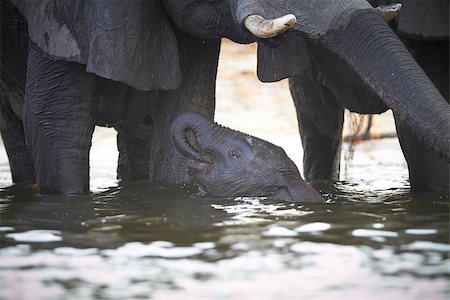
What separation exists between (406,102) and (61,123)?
165 cm

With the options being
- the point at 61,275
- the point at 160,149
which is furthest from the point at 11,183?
the point at 61,275

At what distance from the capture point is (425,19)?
5.81m

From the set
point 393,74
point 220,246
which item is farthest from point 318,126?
point 220,246

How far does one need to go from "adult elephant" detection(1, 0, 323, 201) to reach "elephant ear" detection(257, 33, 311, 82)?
0.87 feet

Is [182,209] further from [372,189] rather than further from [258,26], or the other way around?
[372,189]

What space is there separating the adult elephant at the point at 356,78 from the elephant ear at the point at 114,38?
56 cm

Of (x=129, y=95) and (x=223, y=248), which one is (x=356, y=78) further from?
(x=223, y=248)

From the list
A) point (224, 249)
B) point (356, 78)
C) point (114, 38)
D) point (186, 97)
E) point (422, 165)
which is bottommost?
point (224, 249)

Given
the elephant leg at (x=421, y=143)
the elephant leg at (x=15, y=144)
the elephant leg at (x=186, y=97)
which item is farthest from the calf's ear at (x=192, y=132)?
the elephant leg at (x=15, y=144)

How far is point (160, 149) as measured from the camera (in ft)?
20.3

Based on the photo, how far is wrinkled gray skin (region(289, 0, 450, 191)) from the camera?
5.04 metres

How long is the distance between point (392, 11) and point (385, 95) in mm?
406

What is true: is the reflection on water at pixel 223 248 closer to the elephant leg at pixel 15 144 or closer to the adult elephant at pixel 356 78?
the adult elephant at pixel 356 78

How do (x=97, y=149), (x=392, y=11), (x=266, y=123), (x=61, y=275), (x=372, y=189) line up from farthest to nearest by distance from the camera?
1. (x=266, y=123)
2. (x=97, y=149)
3. (x=372, y=189)
4. (x=392, y=11)
5. (x=61, y=275)
